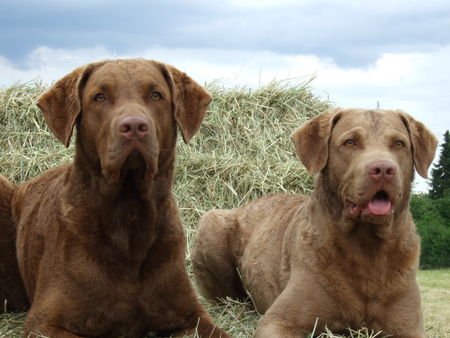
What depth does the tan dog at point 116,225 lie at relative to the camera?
169 inches

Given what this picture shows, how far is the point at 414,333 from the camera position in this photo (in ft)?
15.1

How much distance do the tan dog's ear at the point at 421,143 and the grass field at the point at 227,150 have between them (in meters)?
3.03

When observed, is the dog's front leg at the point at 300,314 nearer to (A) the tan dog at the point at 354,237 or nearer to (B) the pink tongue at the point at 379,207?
(A) the tan dog at the point at 354,237

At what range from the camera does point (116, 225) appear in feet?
14.6

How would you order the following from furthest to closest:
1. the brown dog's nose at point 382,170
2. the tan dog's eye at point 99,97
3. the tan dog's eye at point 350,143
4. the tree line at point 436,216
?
the tree line at point 436,216
the tan dog's eye at point 350,143
the tan dog's eye at point 99,97
the brown dog's nose at point 382,170

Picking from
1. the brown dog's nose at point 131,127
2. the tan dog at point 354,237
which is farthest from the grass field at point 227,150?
the brown dog's nose at point 131,127

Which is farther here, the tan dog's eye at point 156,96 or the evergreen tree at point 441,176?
the evergreen tree at point 441,176

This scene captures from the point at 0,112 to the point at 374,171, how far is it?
21.9 feet

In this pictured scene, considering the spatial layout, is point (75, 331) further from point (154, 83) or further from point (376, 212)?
point (376, 212)

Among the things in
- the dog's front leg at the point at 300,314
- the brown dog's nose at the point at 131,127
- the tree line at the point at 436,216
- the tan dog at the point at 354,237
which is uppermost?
the brown dog's nose at the point at 131,127

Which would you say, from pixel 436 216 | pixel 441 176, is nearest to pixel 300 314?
pixel 436 216

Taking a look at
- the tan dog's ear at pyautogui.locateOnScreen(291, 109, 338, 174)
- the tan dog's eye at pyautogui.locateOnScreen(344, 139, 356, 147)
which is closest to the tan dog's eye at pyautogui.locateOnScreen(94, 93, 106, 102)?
the tan dog's ear at pyautogui.locateOnScreen(291, 109, 338, 174)

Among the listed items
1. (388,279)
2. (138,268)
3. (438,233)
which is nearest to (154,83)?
(138,268)

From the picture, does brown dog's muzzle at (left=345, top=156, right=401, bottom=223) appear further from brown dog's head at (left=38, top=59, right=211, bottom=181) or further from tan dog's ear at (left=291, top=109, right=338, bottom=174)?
brown dog's head at (left=38, top=59, right=211, bottom=181)
